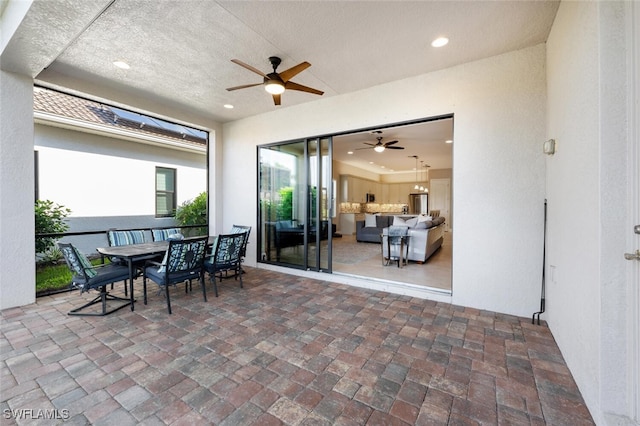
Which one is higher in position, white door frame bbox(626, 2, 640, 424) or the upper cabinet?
the upper cabinet

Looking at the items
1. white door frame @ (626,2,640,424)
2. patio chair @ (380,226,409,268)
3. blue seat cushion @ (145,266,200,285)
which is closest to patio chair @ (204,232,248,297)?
blue seat cushion @ (145,266,200,285)

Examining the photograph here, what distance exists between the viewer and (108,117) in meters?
5.72

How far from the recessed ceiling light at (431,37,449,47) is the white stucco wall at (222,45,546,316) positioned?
1.90ft

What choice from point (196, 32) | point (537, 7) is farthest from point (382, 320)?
point (196, 32)

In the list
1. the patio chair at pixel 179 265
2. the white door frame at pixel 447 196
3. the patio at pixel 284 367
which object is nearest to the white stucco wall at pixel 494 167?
the patio at pixel 284 367

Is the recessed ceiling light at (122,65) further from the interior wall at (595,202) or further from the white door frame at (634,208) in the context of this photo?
the white door frame at (634,208)

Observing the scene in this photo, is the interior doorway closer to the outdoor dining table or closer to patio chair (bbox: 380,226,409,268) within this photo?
patio chair (bbox: 380,226,409,268)

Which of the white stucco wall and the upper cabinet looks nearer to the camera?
the white stucco wall

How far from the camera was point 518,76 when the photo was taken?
2920mm

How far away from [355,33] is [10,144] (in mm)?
4237

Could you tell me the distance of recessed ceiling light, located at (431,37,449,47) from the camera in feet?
9.00

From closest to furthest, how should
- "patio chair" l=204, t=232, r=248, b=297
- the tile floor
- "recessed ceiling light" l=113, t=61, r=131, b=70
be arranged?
1. "recessed ceiling light" l=113, t=61, r=131, b=70
2. "patio chair" l=204, t=232, r=248, b=297
3. the tile floor

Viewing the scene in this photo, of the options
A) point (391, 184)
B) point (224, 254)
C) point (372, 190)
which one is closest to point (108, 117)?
point (224, 254)

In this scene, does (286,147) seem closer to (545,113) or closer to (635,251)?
(545,113)
